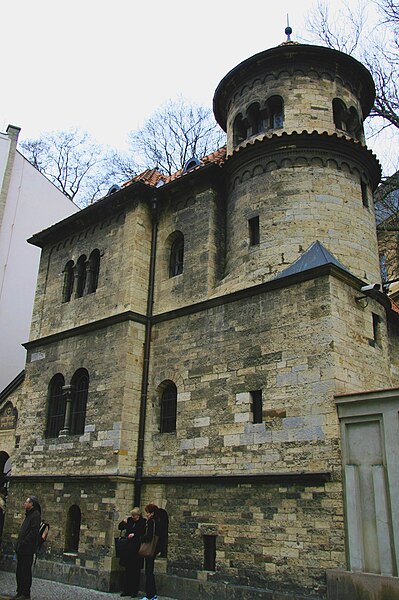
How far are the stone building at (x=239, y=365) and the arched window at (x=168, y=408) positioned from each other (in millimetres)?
54

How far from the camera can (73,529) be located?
529 inches

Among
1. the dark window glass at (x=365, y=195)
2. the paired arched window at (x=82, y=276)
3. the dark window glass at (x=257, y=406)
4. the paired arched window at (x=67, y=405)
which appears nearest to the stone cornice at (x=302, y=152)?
the dark window glass at (x=365, y=195)

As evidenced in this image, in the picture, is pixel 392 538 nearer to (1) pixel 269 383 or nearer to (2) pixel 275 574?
(2) pixel 275 574

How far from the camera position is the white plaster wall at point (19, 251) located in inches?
915

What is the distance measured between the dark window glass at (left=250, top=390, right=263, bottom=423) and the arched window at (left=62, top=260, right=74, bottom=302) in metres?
7.26

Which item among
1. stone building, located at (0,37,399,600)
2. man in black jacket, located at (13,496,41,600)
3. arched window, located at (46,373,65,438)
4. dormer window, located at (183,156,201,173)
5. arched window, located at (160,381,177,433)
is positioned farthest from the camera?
dormer window, located at (183,156,201,173)

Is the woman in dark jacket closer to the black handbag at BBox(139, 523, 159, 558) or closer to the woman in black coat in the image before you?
the black handbag at BBox(139, 523, 159, 558)

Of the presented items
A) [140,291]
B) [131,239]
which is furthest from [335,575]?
[131,239]

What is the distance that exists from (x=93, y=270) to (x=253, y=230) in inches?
197

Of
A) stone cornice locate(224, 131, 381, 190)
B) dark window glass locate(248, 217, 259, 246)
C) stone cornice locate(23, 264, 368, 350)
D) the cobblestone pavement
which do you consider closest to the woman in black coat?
the cobblestone pavement

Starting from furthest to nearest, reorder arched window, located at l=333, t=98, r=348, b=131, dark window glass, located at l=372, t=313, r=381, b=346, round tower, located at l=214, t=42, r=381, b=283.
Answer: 1. arched window, located at l=333, t=98, r=348, b=131
2. round tower, located at l=214, t=42, r=381, b=283
3. dark window glass, located at l=372, t=313, r=381, b=346

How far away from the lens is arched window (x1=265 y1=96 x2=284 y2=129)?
1379 cm

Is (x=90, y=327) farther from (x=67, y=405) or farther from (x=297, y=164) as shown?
(x=297, y=164)

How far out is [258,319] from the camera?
1175cm
